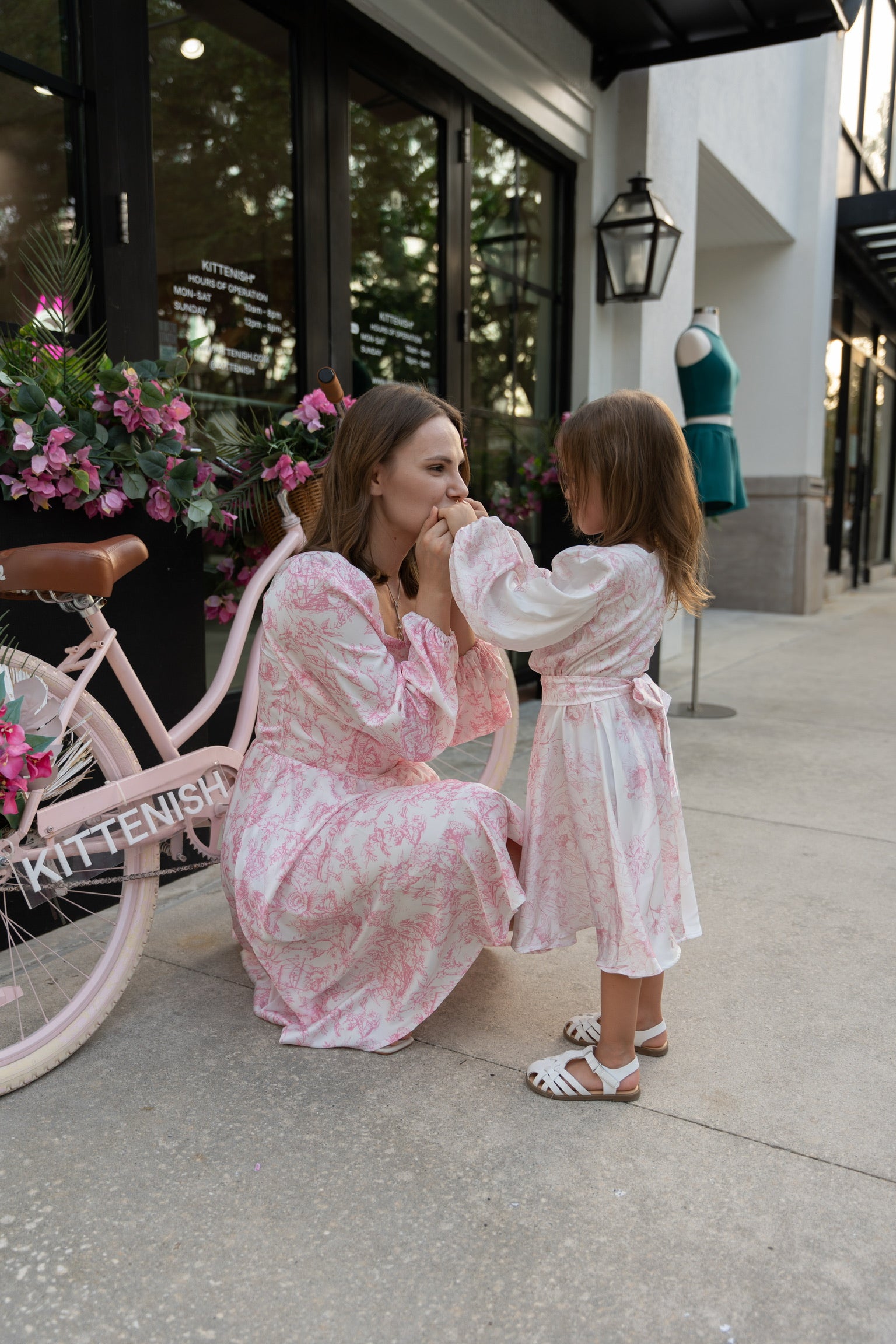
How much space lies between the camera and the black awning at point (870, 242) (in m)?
9.71

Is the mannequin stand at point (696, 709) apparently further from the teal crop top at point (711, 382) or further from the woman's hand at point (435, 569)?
the woman's hand at point (435, 569)

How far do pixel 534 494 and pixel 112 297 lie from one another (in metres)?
2.63

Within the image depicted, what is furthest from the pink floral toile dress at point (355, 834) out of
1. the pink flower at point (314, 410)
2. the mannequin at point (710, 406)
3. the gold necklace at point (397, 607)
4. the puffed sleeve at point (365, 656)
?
the mannequin at point (710, 406)

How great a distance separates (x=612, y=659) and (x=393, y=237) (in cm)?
317

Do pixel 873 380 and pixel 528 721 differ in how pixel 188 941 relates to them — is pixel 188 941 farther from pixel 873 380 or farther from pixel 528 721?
pixel 873 380

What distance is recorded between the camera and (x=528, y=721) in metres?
4.84

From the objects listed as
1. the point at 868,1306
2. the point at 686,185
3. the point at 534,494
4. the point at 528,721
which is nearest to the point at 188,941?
the point at 868,1306

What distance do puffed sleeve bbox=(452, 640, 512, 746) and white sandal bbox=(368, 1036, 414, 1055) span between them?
0.63 m

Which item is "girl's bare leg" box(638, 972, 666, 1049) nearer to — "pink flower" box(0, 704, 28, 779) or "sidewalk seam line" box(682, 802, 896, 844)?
"pink flower" box(0, 704, 28, 779)

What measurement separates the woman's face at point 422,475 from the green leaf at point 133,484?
0.66 metres

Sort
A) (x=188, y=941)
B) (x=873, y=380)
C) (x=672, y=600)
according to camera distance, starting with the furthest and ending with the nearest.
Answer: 1. (x=873, y=380)
2. (x=188, y=941)
3. (x=672, y=600)

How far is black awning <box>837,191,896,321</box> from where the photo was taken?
9.71 m

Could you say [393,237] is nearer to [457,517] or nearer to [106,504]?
[106,504]

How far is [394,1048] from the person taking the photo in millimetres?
1934
